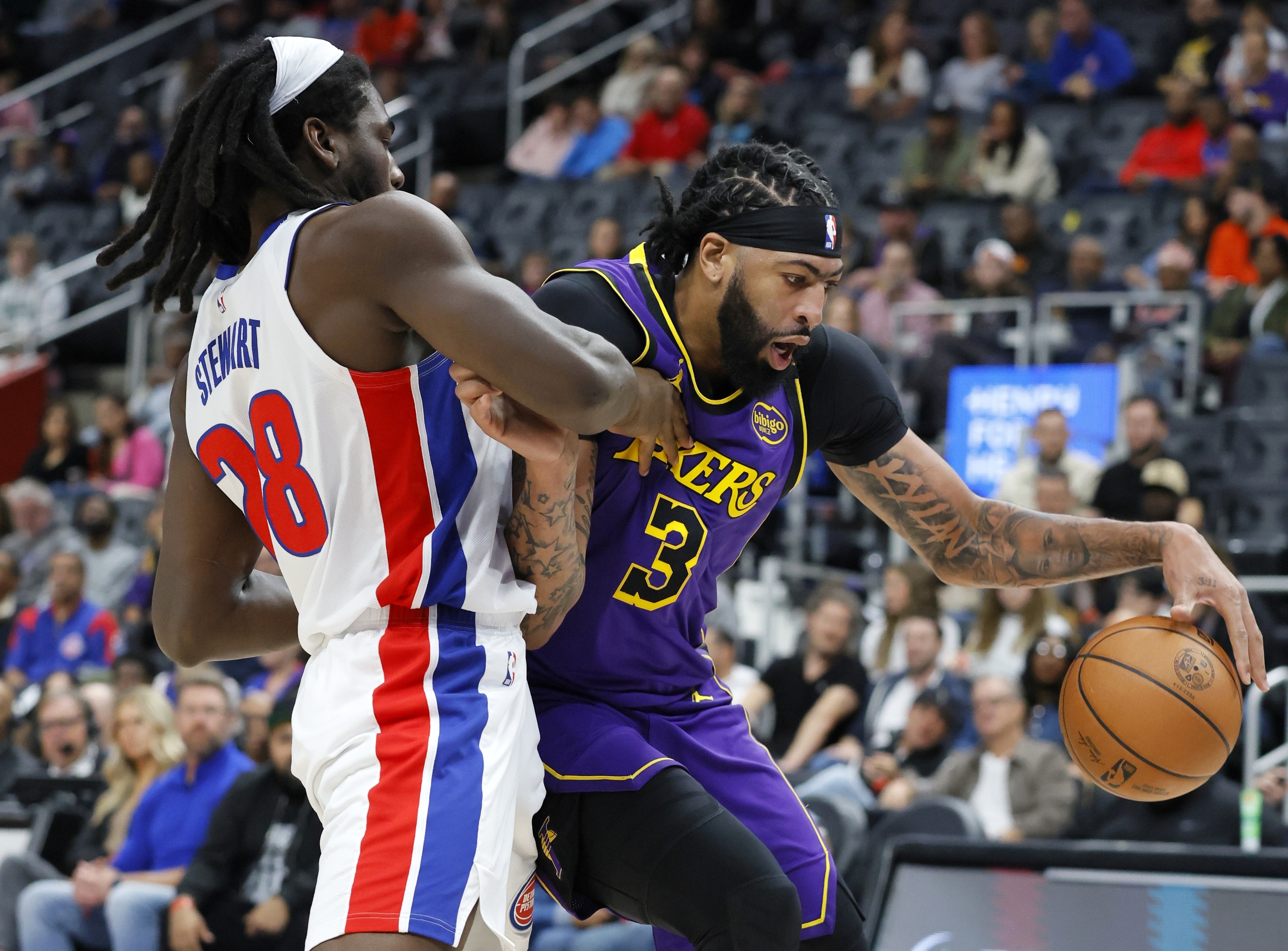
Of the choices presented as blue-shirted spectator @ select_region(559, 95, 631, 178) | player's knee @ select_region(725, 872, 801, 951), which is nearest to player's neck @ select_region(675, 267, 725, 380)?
player's knee @ select_region(725, 872, 801, 951)

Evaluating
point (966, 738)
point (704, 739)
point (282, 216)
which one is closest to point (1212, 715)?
point (704, 739)

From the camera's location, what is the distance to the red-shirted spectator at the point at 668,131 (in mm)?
12820

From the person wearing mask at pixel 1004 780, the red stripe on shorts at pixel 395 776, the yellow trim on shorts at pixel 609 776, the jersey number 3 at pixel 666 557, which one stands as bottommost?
the person wearing mask at pixel 1004 780

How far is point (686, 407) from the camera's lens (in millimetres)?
3215

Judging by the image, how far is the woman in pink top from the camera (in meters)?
11.9

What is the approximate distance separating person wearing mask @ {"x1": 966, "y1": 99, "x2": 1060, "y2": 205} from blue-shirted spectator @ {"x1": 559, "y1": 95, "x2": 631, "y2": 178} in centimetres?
343

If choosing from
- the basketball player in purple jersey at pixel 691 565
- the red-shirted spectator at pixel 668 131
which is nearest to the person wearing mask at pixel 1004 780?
the basketball player in purple jersey at pixel 691 565

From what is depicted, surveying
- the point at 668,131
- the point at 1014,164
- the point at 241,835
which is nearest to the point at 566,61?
the point at 668,131

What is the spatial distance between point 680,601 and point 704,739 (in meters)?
0.29

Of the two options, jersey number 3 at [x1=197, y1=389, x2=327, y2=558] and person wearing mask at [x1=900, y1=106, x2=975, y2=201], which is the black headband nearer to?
jersey number 3 at [x1=197, y1=389, x2=327, y2=558]

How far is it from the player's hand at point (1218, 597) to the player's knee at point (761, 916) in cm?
104

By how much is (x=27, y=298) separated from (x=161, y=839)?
8126mm

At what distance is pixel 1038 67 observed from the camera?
12.2 m

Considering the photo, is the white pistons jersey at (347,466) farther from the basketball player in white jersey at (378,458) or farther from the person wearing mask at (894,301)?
the person wearing mask at (894,301)
